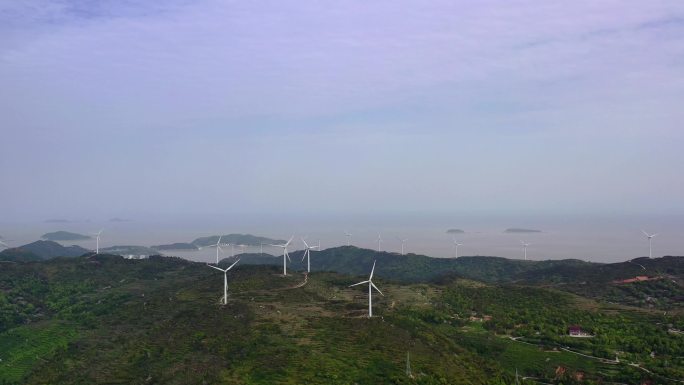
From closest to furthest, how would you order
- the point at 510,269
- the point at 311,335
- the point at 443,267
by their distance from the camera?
the point at 311,335 < the point at 510,269 < the point at 443,267

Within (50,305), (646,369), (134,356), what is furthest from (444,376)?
(50,305)

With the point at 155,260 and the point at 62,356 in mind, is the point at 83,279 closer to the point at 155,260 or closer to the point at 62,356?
the point at 155,260

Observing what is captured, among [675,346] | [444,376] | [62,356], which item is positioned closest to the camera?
[444,376]

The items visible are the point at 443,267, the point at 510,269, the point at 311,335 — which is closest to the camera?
the point at 311,335

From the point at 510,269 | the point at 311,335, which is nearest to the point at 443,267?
the point at 510,269

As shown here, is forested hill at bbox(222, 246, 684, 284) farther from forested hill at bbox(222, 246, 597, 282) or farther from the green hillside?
the green hillside

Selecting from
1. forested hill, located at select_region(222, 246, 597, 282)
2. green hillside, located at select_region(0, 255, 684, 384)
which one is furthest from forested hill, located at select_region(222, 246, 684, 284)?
green hillside, located at select_region(0, 255, 684, 384)

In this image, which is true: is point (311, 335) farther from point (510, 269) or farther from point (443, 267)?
point (443, 267)

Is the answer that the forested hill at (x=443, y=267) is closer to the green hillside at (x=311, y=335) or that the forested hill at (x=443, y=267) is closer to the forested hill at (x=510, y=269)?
the forested hill at (x=510, y=269)

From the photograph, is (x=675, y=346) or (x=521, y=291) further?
(x=521, y=291)
